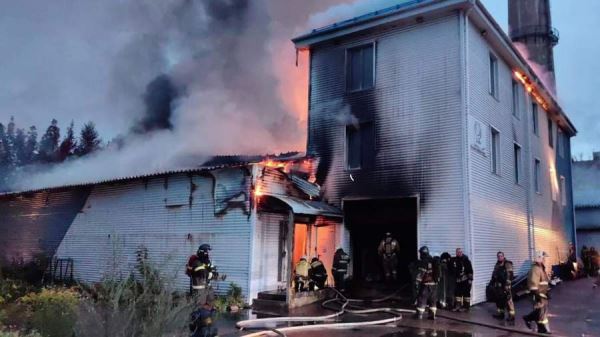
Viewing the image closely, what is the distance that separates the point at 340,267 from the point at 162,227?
5578 millimetres

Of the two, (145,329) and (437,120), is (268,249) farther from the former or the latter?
(145,329)

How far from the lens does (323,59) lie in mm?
17125

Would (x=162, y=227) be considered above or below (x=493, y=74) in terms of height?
below

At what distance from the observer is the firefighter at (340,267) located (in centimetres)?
1430

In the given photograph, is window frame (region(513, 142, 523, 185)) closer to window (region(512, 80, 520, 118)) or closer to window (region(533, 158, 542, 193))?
window (region(512, 80, 520, 118))

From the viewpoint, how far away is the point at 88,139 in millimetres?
28125

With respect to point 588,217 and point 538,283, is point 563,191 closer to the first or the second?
point 588,217

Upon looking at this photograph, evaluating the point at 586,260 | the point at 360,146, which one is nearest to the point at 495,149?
the point at 360,146

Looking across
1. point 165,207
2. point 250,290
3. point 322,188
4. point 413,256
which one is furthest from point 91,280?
point 413,256

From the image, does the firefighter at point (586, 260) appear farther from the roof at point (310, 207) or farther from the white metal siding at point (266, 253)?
the white metal siding at point (266, 253)

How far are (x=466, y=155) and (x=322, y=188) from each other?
15.7ft

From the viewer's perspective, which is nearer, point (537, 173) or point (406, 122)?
point (406, 122)

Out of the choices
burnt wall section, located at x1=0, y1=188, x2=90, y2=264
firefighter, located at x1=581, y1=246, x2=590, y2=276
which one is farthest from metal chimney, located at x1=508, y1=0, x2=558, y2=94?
burnt wall section, located at x1=0, y1=188, x2=90, y2=264

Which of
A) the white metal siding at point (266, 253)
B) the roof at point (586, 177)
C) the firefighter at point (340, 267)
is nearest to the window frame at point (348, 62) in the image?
the white metal siding at point (266, 253)
